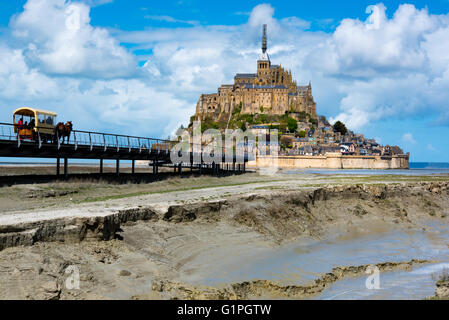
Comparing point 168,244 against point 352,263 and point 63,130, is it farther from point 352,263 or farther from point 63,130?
point 63,130

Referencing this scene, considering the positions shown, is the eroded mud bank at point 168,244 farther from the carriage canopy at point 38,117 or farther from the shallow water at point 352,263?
the carriage canopy at point 38,117

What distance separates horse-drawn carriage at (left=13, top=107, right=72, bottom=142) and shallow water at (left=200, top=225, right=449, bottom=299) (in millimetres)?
19851

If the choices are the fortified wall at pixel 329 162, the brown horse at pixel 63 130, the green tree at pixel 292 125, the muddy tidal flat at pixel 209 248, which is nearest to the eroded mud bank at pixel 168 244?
the muddy tidal flat at pixel 209 248

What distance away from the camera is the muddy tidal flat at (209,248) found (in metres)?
13.3

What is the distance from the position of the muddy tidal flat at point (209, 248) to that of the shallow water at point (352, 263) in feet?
0.16

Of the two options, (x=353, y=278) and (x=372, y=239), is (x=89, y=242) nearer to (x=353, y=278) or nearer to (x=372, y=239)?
(x=353, y=278)

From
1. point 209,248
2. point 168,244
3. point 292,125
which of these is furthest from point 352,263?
point 292,125

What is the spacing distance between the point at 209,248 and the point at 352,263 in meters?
5.86

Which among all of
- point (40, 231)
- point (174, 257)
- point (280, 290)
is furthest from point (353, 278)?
point (40, 231)

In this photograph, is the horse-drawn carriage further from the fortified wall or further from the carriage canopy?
the fortified wall

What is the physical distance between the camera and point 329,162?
15725cm

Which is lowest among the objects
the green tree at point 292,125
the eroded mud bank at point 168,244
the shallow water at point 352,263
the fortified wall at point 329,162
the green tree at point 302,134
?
the shallow water at point 352,263

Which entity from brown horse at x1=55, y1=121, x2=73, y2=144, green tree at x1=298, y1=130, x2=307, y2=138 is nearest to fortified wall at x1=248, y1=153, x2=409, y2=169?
green tree at x1=298, y1=130, x2=307, y2=138

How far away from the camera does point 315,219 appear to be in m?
28.4
